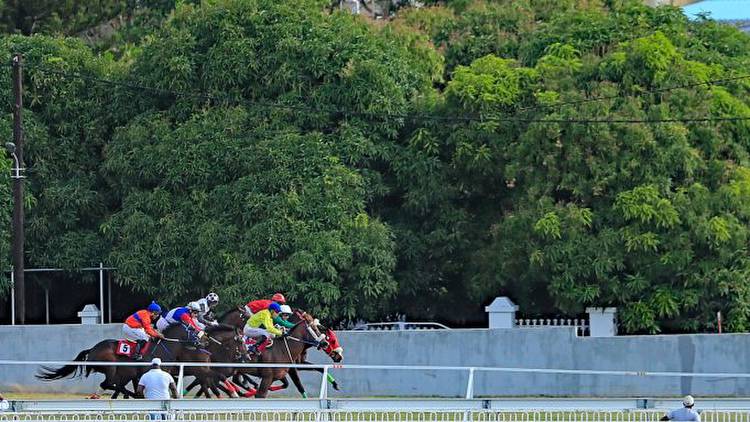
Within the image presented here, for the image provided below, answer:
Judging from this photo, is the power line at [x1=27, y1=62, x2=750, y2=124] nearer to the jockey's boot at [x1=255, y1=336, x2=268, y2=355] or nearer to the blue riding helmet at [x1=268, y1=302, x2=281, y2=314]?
the blue riding helmet at [x1=268, y1=302, x2=281, y2=314]

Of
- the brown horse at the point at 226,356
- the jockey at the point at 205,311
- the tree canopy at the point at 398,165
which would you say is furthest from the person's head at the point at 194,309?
the tree canopy at the point at 398,165

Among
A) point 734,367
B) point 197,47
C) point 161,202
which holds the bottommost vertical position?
point 734,367

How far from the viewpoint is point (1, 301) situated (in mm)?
44031

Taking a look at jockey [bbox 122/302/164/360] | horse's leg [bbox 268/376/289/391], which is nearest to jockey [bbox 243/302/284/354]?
horse's leg [bbox 268/376/289/391]

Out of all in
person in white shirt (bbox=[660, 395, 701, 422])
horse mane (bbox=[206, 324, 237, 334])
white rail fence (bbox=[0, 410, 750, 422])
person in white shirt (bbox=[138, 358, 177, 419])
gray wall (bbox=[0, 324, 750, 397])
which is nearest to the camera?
person in white shirt (bbox=[660, 395, 701, 422])

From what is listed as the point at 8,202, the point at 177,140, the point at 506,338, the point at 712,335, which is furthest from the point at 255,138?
the point at 712,335

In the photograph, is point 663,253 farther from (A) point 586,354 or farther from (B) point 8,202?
(B) point 8,202

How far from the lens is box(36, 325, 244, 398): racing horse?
30.3 m

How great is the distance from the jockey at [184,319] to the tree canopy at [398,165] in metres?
7.21

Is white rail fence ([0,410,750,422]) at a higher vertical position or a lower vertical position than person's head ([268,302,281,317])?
lower

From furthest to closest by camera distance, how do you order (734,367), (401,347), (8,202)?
(8,202)
(401,347)
(734,367)

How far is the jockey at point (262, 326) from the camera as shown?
30906mm

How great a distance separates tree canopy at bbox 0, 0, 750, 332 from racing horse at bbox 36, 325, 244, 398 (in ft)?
24.5

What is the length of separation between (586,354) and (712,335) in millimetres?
2523
